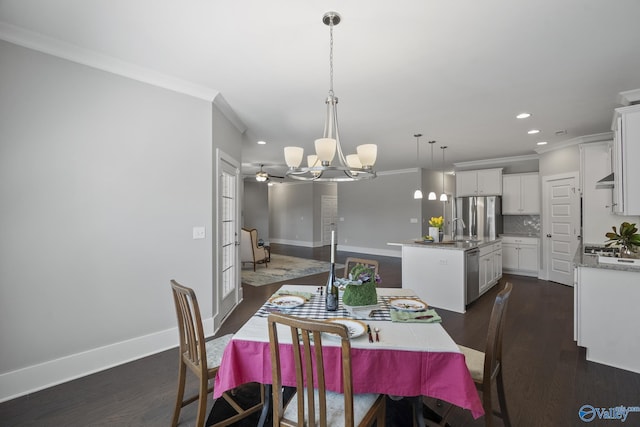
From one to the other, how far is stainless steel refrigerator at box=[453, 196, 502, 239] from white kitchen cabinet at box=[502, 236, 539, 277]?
359 millimetres

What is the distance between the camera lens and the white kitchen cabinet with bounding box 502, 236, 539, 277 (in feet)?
19.6

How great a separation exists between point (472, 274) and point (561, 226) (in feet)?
8.72

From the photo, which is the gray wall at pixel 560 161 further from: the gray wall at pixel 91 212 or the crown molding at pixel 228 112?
the gray wall at pixel 91 212

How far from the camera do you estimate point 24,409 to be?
78.4 inches

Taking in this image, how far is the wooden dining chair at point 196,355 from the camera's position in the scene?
5.28 ft

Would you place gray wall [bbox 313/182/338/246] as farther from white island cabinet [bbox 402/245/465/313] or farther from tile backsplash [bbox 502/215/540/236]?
white island cabinet [bbox 402/245/465/313]

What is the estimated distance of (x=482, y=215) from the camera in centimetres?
645

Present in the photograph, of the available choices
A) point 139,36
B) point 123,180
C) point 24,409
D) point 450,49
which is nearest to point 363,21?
point 450,49

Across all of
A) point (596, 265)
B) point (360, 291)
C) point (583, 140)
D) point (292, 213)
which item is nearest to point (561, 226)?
point (583, 140)

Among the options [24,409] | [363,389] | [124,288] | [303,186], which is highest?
[303,186]

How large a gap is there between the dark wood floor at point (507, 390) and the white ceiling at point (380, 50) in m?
2.62

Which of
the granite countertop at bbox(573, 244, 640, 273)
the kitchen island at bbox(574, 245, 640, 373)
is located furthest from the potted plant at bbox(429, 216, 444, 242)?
the kitchen island at bbox(574, 245, 640, 373)

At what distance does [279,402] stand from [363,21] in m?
2.27

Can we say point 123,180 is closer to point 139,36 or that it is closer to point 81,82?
point 81,82
